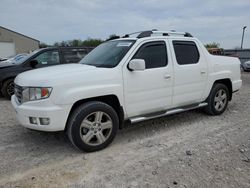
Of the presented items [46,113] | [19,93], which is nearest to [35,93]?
[46,113]

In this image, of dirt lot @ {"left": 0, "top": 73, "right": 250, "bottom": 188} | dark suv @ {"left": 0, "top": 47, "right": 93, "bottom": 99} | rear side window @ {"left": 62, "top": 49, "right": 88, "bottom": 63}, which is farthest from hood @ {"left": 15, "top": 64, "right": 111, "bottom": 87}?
rear side window @ {"left": 62, "top": 49, "right": 88, "bottom": 63}

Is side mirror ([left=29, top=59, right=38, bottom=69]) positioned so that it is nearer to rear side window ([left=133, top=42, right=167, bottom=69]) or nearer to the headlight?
the headlight

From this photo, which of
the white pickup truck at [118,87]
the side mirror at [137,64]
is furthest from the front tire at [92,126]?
the side mirror at [137,64]

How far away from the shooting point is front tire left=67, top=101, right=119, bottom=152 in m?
3.38

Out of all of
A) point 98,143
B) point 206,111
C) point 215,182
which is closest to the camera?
point 215,182

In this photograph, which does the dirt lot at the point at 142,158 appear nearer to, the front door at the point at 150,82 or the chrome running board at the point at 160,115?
the chrome running board at the point at 160,115

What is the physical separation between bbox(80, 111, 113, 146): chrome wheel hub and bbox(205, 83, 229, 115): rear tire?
265 centimetres

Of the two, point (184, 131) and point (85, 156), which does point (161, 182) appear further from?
point (184, 131)

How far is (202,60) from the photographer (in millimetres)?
4848

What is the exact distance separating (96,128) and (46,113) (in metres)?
0.80

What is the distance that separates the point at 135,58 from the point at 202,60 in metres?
1.71

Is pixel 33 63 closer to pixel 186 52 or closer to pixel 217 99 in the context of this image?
pixel 186 52

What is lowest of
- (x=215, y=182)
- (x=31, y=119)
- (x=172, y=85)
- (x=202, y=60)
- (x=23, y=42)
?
(x=215, y=182)

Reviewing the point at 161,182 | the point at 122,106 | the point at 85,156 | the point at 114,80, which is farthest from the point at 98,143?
the point at 161,182
